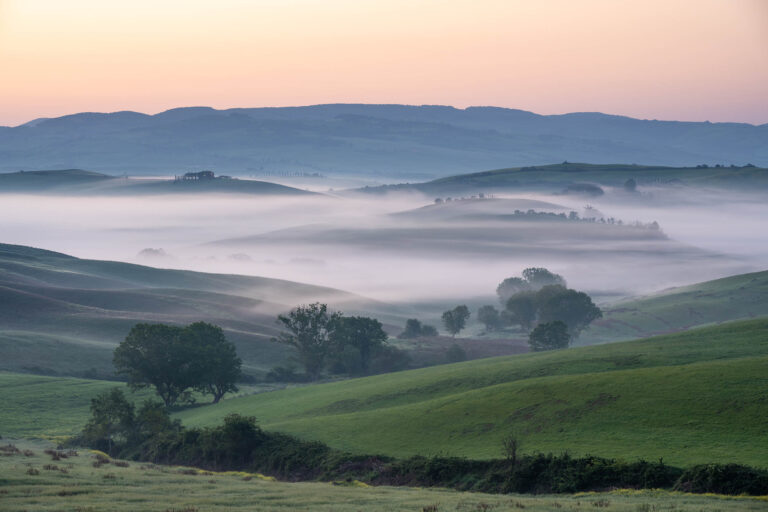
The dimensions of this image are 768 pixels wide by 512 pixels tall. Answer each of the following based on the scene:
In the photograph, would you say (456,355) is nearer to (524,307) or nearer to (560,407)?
(524,307)

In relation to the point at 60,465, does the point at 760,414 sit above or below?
above

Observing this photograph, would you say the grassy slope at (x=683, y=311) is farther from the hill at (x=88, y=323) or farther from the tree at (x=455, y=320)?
the hill at (x=88, y=323)

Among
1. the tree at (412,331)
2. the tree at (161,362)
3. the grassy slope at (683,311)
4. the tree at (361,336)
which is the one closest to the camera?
the tree at (161,362)

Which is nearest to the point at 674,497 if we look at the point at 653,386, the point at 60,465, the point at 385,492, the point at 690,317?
the point at 385,492

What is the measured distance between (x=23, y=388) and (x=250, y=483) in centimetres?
6046

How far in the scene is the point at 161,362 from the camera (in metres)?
93.4

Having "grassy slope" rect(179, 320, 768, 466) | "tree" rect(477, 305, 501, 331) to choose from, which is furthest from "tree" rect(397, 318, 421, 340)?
"grassy slope" rect(179, 320, 768, 466)

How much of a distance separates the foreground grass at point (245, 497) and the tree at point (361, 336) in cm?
7629

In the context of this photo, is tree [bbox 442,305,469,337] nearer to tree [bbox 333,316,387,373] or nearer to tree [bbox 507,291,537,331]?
tree [bbox 507,291,537,331]

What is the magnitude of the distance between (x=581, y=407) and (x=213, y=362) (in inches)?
1986

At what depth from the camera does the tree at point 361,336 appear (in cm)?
12369

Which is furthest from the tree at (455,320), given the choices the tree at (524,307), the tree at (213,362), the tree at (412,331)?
the tree at (213,362)

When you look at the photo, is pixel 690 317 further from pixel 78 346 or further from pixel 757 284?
pixel 78 346

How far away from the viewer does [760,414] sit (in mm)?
49406
